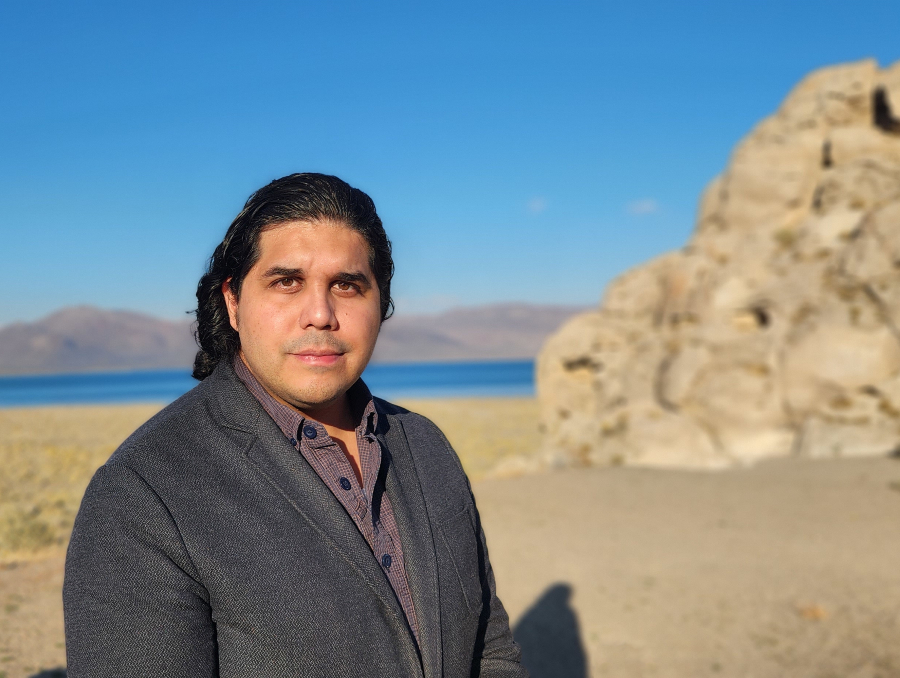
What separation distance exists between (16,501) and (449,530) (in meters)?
11.9

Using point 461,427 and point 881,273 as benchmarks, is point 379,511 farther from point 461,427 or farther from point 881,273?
point 461,427

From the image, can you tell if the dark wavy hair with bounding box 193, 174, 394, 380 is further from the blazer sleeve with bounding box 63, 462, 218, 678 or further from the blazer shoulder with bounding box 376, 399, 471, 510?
the blazer sleeve with bounding box 63, 462, 218, 678

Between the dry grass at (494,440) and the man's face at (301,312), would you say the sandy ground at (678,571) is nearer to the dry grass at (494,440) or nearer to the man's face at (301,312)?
the dry grass at (494,440)

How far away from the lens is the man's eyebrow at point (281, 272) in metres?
1.69

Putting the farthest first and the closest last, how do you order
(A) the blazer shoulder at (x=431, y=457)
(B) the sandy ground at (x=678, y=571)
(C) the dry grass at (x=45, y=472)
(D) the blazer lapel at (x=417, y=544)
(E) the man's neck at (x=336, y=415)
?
(C) the dry grass at (x=45, y=472) → (B) the sandy ground at (x=678, y=571) → (A) the blazer shoulder at (x=431, y=457) → (E) the man's neck at (x=336, y=415) → (D) the blazer lapel at (x=417, y=544)

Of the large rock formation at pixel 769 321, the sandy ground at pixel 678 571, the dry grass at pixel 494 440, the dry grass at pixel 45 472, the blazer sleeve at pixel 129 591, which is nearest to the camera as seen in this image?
the blazer sleeve at pixel 129 591

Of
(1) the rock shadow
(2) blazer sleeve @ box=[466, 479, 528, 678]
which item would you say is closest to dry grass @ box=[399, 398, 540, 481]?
(1) the rock shadow

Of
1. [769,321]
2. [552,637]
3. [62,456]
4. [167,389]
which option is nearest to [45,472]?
[62,456]

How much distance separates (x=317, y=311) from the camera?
66.5 inches

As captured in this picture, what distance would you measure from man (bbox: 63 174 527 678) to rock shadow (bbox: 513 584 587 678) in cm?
384

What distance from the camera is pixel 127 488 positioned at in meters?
1.39

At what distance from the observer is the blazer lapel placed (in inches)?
64.2

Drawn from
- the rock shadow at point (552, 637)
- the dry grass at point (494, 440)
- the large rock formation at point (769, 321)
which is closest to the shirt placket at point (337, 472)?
the rock shadow at point (552, 637)

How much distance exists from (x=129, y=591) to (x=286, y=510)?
12.9 inches
